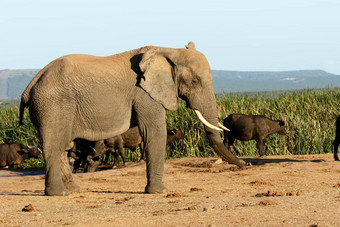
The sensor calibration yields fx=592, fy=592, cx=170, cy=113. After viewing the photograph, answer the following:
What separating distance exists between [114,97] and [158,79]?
797 millimetres

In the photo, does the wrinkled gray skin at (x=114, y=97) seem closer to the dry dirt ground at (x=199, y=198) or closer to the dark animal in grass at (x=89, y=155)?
the dry dirt ground at (x=199, y=198)

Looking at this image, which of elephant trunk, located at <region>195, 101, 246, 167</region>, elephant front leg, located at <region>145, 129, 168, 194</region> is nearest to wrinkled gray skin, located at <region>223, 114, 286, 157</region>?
elephant trunk, located at <region>195, 101, 246, 167</region>

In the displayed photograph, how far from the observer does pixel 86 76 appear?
9.77 metres

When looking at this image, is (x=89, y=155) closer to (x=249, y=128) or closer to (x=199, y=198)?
(x=249, y=128)

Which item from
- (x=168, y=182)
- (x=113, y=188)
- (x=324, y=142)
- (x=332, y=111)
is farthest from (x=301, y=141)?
(x=113, y=188)

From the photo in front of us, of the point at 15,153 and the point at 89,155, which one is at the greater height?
the point at 89,155

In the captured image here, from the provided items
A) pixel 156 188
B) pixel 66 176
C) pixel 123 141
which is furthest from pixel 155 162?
pixel 123 141

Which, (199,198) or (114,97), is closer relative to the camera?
(199,198)

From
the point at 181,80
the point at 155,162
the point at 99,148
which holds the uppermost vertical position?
the point at 181,80

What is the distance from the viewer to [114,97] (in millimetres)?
9914

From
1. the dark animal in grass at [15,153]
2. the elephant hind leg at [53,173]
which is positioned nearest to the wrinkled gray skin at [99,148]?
the dark animal in grass at [15,153]

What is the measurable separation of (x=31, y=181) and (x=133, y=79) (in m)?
4.50

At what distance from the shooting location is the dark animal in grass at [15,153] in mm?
17828

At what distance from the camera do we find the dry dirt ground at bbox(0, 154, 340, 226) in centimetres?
731
